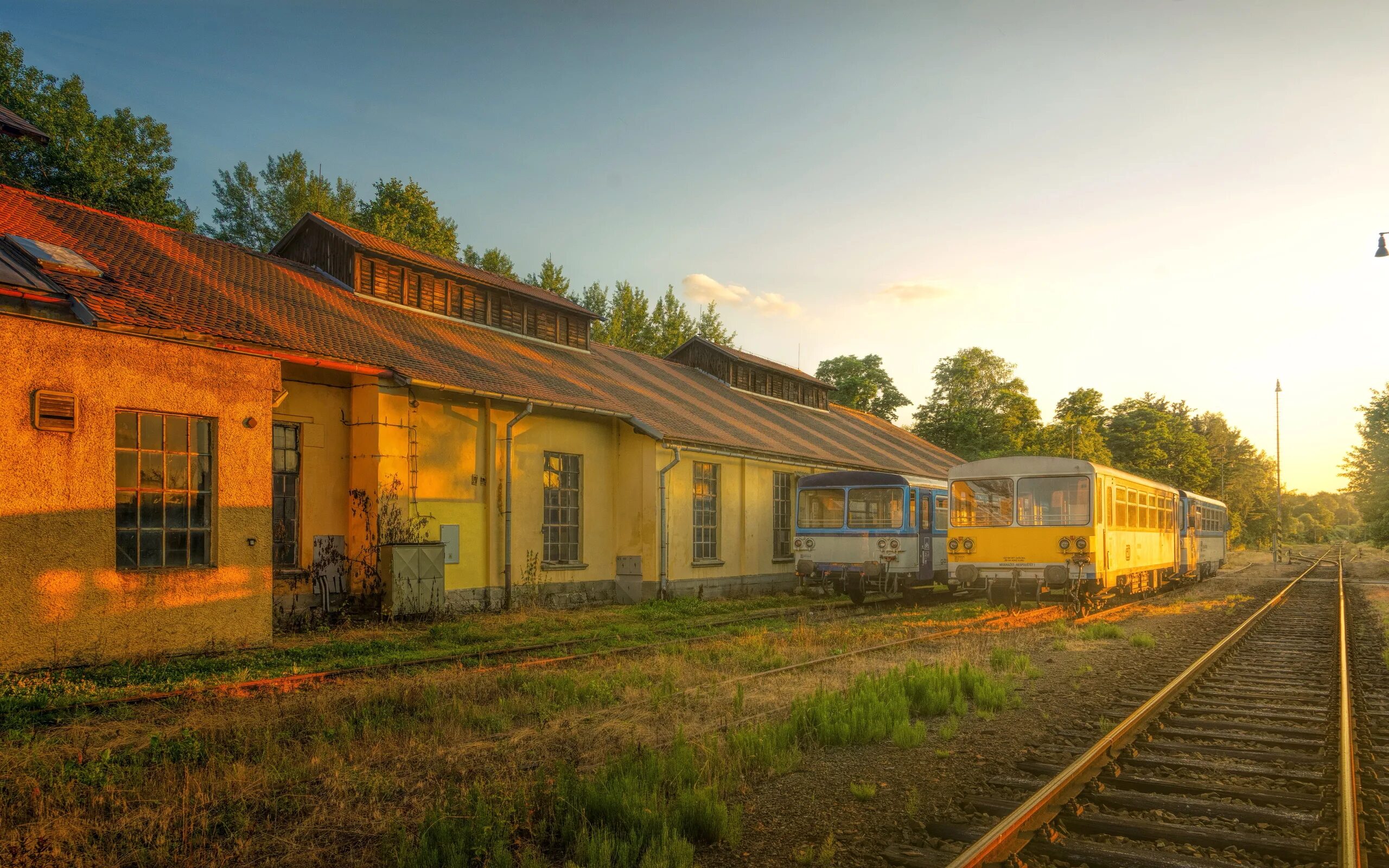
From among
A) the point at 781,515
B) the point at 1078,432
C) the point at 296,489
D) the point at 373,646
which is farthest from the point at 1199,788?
the point at 1078,432

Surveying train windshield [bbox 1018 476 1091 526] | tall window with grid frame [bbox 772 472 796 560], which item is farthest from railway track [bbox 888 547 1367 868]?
tall window with grid frame [bbox 772 472 796 560]

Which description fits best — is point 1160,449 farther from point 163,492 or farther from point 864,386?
point 163,492

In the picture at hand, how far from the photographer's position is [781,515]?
24.7 meters

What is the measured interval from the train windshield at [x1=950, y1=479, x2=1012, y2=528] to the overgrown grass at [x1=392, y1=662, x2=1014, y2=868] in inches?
398

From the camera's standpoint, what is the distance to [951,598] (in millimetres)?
22969

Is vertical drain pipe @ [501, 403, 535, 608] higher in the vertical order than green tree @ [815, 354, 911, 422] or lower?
lower

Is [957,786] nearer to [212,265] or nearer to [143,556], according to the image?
[143,556]

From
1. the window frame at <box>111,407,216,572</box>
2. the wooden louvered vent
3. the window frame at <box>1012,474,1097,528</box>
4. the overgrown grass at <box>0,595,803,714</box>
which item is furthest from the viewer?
the window frame at <box>1012,474,1097,528</box>

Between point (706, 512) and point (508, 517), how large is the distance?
19.7 feet

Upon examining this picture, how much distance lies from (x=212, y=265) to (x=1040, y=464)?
15.7 m

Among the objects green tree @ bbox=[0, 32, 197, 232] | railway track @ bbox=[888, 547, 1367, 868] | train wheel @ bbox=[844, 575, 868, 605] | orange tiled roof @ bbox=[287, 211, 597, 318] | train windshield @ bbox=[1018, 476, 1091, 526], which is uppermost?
green tree @ bbox=[0, 32, 197, 232]

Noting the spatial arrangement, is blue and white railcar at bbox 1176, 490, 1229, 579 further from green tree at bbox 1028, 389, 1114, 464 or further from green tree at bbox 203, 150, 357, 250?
green tree at bbox 203, 150, 357, 250

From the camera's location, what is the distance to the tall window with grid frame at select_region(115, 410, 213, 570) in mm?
10836

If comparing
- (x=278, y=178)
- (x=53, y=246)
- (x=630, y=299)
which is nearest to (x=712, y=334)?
(x=630, y=299)
